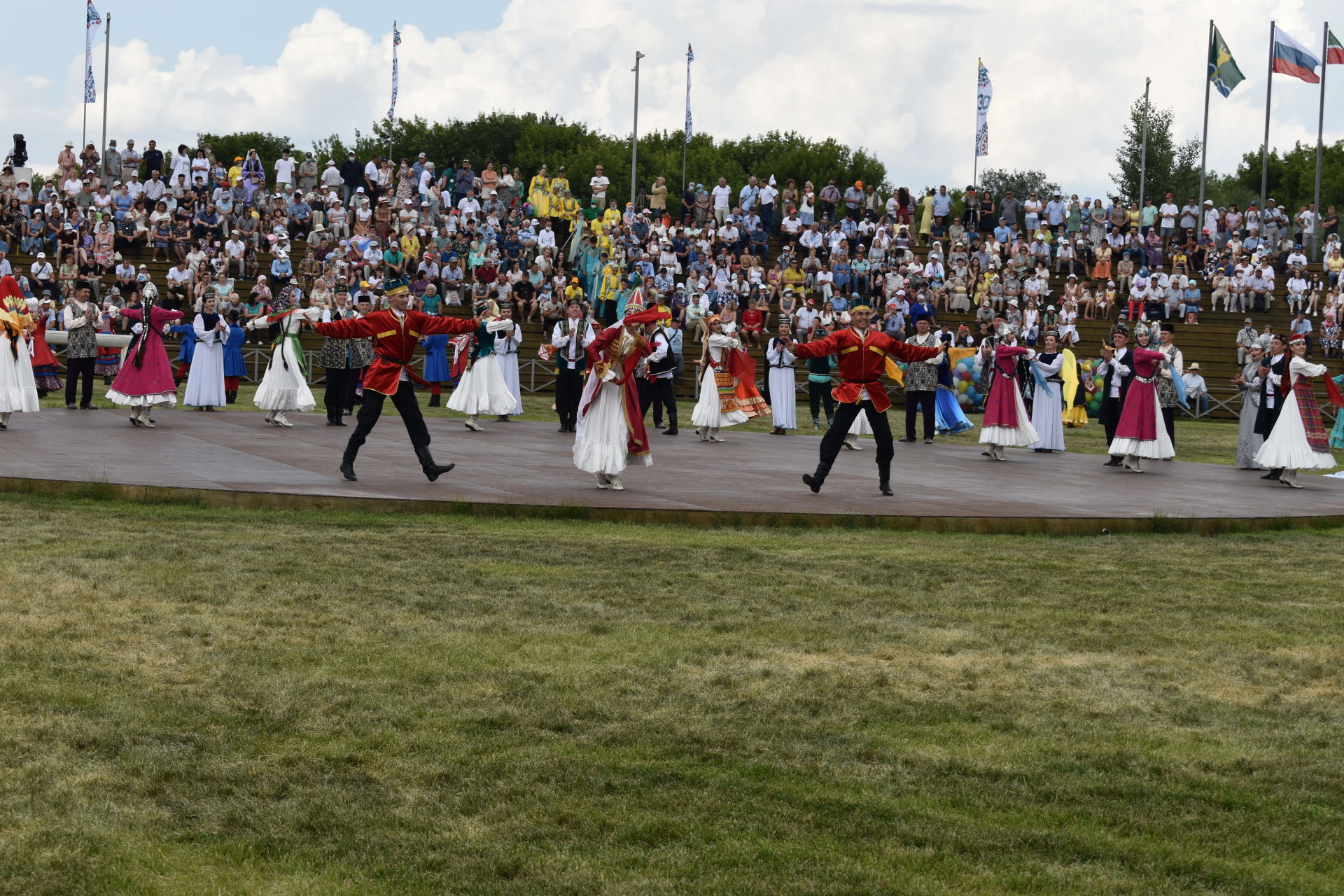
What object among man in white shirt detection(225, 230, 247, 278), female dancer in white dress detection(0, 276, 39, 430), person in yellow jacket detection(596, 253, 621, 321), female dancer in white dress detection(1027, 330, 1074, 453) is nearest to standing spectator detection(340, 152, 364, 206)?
man in white shirt detection(225, 230, 247, 278)

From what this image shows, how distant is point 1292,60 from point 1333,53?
42.0 inches

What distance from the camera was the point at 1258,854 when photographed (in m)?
5.23

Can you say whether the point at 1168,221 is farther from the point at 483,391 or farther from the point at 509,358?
the point at 483,391

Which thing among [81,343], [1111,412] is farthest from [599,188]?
[1111,412]

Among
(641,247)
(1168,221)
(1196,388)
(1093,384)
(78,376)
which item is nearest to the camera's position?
(78,376)

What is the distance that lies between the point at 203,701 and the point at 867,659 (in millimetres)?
3273

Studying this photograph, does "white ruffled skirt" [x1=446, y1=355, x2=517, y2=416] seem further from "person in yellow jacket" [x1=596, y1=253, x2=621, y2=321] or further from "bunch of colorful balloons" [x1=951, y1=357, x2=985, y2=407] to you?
"bunch of colorful balloons" [x1=951, y1=357, x2=985, y2=407]

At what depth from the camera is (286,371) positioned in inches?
824

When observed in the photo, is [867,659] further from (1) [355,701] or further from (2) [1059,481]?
(2) [1059,481]

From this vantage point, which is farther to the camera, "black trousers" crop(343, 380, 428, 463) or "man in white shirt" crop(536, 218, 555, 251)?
"man in white shirt" crop(536, 218, 555, 251)

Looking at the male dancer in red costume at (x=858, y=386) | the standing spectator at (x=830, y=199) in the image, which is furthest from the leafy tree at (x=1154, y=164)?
the male dancer in red costume at (x=858, y=386)

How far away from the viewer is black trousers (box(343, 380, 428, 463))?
1430 cm

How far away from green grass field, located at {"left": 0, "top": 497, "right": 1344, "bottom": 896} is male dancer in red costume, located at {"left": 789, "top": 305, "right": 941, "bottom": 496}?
3715mm

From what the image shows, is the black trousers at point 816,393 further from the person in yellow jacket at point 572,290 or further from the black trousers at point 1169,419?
the black trousers at point 1169,419
